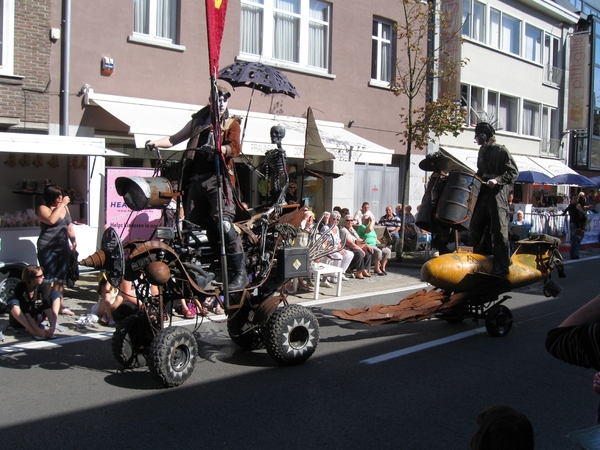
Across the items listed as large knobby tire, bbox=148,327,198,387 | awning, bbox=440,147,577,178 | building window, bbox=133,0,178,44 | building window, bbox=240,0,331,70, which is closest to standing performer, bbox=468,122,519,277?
large knobby tire, bbox=148,327,198,387

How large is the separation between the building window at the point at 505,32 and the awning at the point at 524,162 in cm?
434

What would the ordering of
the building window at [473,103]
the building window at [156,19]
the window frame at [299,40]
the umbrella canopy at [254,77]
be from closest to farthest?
the umbrella canopy at [254,77] → the building window at [156,19] → the window frame at [299,40] → the building window at [473,103]

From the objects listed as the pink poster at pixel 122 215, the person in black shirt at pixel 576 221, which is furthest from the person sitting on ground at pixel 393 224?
the pink poster at pixel 122 215

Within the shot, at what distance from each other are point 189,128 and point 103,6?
776cm

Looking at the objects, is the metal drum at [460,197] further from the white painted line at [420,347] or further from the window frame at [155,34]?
the window frame at [155,34]

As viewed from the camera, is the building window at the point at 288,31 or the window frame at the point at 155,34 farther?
the building window at the point at 288,31

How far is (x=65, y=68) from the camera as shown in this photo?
12.0 metres

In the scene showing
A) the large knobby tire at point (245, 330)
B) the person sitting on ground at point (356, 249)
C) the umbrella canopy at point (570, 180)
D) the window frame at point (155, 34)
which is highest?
the window frame at point (155, 34)

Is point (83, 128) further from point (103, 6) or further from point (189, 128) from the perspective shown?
point (189, 128)

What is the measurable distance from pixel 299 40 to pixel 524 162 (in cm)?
1203

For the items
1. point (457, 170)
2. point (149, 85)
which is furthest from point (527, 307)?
point (149, 85)

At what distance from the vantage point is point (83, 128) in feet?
40.6

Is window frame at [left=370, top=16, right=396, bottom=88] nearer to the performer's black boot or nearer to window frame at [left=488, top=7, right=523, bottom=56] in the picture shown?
window frame at [left=488, top=7, right=523, bottom=56]

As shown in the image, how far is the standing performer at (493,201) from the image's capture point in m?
7.64
